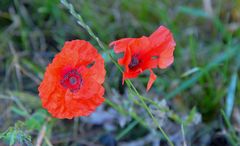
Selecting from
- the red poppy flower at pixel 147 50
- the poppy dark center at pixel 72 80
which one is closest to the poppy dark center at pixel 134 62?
the red poppy flower at pixel 147 50

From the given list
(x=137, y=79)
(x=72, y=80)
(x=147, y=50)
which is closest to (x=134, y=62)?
(x=147, y=50)

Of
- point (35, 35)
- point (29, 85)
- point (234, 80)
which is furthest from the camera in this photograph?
point (35, 35)

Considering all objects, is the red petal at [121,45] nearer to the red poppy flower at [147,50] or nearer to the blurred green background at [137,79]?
the red poppy flower at [147,50]

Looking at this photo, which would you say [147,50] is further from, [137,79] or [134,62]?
[137,79]

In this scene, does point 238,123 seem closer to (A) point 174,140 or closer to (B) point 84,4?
(A) point 174,140

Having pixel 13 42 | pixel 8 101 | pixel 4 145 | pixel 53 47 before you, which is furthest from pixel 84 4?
pixel 4 145
